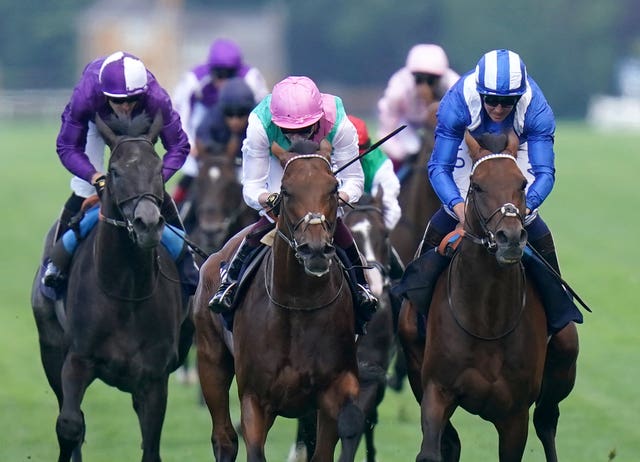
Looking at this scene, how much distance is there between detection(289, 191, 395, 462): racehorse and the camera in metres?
9.20

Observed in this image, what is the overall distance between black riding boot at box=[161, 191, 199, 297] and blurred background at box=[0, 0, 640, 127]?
2306 inches

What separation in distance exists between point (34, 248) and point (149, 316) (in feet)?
56.2

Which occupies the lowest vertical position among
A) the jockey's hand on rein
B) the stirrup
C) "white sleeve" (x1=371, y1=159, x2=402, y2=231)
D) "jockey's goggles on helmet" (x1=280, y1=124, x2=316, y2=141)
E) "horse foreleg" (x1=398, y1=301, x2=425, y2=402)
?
"horse foreleg" (x1=398, y1=301, x2=425, y2=402)

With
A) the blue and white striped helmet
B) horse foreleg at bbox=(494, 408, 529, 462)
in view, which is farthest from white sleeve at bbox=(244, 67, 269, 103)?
horse foreleg at bbox=(494, 408, 529, 462)

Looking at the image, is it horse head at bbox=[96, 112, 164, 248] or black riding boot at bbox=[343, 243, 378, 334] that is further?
horse head at bbox=[96, 112, 164, 248]

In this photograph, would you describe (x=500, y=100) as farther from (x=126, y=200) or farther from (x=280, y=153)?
(x=126, y=200)

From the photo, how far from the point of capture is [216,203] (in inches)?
535

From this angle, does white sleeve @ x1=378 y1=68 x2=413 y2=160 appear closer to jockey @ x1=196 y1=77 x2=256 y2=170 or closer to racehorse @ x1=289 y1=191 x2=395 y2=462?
jockey @ x1=196 y1=77 x2=256 y2=170

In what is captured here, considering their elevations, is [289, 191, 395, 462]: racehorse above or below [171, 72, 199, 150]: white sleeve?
below

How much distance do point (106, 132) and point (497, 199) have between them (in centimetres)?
236

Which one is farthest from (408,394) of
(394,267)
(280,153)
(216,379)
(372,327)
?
(280,153)

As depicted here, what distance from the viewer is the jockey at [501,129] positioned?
8281mm

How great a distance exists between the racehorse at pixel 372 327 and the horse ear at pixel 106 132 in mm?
1549

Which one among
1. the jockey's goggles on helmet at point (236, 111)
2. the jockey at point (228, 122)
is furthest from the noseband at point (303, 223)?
the jockey's goggles on helmet at point (236, 111)
